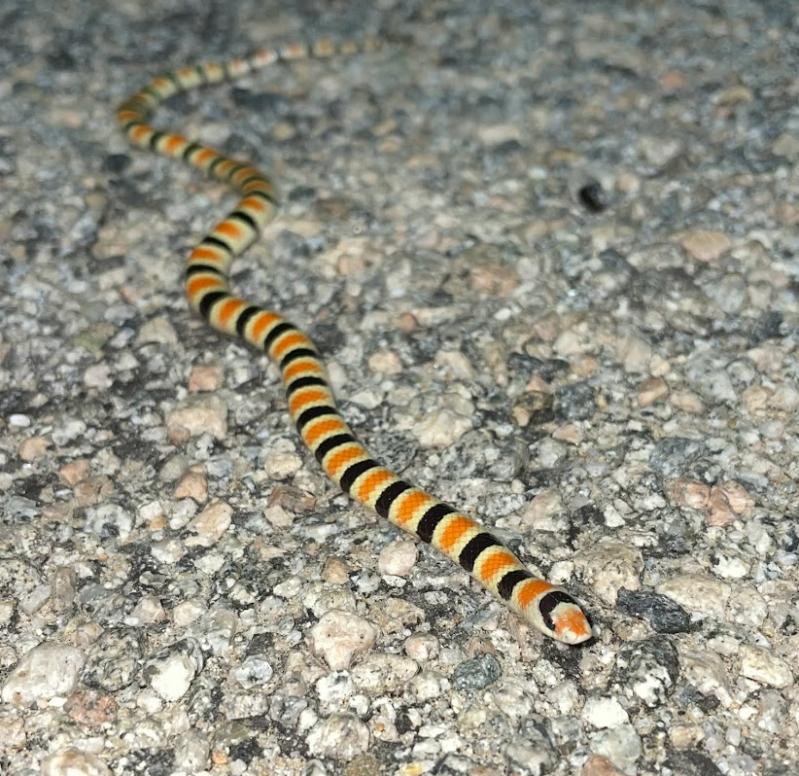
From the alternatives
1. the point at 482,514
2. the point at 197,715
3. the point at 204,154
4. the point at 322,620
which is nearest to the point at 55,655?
the point at 197,715

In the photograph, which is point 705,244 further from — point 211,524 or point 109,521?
point 109,521

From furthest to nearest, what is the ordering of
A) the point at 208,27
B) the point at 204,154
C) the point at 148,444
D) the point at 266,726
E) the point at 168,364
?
the point at 208,27 < the point at 204,154 < the point at 168,364 < the point at 148,444 < the point at 266,726

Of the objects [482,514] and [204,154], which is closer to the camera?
[482,514]

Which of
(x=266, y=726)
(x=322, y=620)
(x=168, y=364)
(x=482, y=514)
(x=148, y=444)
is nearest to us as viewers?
(x=266, y=726)

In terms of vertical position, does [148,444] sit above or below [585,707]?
below

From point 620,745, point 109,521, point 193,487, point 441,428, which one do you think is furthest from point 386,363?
point 620,745

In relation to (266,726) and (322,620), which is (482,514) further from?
(266,726)

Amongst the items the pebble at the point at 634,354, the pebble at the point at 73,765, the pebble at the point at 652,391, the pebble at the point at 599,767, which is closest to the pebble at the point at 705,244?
the pebble at the point at 634,354
